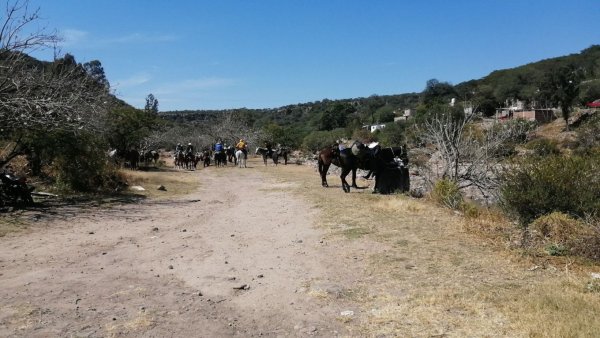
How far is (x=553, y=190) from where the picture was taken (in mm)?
9430

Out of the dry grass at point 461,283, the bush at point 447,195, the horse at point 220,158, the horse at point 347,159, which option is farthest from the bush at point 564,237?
the horse at point 220,158

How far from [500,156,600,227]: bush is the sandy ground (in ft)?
13.5

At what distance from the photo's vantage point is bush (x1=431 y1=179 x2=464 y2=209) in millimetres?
11627

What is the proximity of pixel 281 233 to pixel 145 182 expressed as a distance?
10.9 meters

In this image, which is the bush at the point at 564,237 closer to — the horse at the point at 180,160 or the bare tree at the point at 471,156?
the bare tree at the point at 471,156

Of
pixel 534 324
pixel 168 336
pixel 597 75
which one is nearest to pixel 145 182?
pixel 168 336

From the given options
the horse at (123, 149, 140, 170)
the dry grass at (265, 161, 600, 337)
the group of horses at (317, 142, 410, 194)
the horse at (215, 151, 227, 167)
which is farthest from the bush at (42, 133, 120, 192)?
the horse at (215, 151, 227, 167)

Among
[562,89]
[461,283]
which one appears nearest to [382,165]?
[461,283]

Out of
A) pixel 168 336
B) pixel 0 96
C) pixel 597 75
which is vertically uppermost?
pixel 597 75

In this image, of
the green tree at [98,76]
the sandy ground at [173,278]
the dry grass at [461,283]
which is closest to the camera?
the dry grass at [461,283]

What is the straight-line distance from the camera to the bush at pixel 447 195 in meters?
11.6

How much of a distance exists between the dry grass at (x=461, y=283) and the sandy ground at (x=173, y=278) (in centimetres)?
44

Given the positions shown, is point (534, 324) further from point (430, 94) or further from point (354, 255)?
point (430, 94)

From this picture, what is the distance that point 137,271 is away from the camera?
6.79 m
